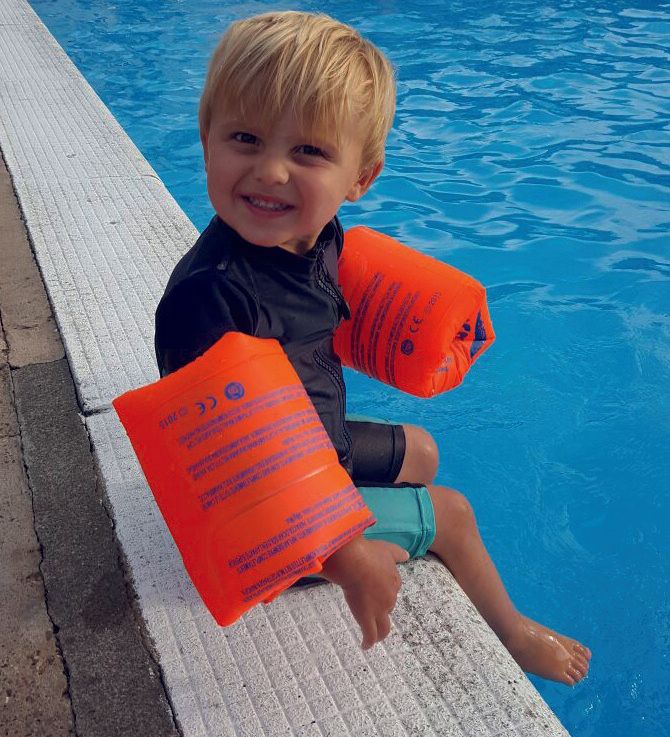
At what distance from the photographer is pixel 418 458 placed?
2545mm

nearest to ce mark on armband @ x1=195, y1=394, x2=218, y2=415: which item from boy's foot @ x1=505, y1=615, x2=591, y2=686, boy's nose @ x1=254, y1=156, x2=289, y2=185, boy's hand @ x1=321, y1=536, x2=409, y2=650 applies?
boy's hand @ x1=321, y1=536, x2=409, y2=650

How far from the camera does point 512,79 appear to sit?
779cm

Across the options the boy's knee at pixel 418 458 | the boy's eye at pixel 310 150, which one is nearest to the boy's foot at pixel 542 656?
the boy's knee at pixel 418 458

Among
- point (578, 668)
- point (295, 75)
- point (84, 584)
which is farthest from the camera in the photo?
point (578, 668)

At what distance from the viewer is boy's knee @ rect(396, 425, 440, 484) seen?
2.53 meters

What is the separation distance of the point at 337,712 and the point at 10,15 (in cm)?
869

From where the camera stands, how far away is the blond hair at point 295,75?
1812 mm

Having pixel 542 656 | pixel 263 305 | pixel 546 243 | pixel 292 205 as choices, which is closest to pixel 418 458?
pixel 542 656

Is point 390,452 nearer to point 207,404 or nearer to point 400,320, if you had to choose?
point 400,320

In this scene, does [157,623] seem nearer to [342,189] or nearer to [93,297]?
[342,189]

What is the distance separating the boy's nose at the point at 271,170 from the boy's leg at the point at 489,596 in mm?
960

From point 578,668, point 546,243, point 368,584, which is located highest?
point 368,584

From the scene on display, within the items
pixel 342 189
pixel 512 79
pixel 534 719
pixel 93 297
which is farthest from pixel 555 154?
pixel 534 719

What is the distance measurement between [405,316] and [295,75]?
2.74 ft
